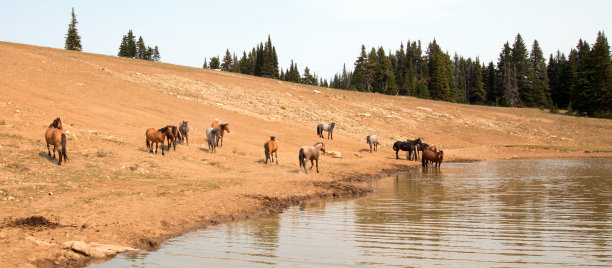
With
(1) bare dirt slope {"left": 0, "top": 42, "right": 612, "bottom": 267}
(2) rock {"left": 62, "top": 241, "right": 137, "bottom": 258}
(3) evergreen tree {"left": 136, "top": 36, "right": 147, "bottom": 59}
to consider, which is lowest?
(2) rock {"left": 62, "top": 241, "right": 137, "bottom": 258}

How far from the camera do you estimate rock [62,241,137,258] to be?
381 inches

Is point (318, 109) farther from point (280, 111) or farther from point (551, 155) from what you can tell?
point (551, 155)

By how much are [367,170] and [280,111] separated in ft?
86.2

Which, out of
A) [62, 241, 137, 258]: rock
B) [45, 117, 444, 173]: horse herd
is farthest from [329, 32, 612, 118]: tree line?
[62, 241, 137, 258]: rock

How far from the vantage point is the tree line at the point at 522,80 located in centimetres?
7406

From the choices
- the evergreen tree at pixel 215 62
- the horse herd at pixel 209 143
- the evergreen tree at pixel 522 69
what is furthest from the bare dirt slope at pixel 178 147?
the evergreen tree at pixel 215 62

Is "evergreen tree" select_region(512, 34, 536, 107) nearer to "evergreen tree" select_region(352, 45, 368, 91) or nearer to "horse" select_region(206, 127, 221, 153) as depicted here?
"evergreen tree" select_region(352, 45, 368, 91)

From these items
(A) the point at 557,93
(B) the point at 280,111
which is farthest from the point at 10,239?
(A) the point at 557,93

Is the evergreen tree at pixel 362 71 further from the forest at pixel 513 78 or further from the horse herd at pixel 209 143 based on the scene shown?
the horse herd at pixel 209 143

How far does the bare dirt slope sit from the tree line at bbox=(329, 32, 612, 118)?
39.6ft

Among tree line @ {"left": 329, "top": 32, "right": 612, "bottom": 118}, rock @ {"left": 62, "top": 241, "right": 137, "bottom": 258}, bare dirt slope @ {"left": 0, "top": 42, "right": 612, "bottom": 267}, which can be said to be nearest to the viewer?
rock @ {"left": 62, "top": 241, "right": 137, "bottom": 258}

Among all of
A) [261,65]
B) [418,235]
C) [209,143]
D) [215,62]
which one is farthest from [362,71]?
[418,235]

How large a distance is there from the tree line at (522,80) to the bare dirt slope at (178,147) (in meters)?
12.1

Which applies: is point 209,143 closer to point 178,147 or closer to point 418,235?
point 178,147
